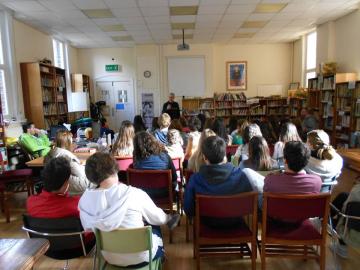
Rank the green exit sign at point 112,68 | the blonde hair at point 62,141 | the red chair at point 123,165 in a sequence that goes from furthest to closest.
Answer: the green exit sign at point 112,68 < the red chair at point 123,165 < the blonde hair at point 62,141

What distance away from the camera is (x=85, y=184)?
9.97 feet

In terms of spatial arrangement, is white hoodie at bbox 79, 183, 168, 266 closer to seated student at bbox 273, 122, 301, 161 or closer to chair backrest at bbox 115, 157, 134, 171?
chair backrest at bbox 115, 157, 134, 171

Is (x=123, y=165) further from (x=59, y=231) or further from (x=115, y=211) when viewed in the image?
(x=115, y=211)

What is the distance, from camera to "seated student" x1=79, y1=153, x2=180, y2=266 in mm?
1806

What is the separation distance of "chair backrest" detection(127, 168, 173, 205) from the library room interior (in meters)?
0.02

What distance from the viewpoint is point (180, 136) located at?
182 inches

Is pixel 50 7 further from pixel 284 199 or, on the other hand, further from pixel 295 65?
pixel 295 65

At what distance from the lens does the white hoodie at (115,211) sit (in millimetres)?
1798

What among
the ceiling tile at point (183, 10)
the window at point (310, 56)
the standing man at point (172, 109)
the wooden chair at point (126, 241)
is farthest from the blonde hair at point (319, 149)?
the window at point (310, 56)

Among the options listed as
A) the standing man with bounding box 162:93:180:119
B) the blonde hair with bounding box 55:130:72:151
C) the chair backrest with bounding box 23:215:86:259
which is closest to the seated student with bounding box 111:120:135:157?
the blonde hair with bounding box 55:130:72:151

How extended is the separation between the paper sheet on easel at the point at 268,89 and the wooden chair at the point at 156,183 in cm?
833

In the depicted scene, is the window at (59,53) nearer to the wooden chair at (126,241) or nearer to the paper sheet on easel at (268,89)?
the paper sheet on easel at (268,89)

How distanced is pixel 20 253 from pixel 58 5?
5.92 metres

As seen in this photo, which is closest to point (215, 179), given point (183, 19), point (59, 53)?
point (183, 19)
